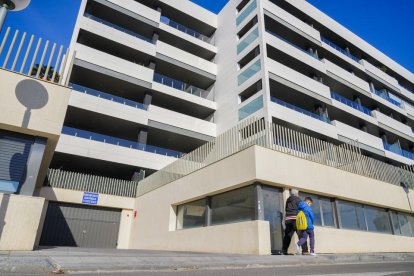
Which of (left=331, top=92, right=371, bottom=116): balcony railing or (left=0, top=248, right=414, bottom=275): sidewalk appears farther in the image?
(left=331, top=92, right=371, bottom=116): balcony railing

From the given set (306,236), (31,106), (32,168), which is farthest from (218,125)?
(32,168)

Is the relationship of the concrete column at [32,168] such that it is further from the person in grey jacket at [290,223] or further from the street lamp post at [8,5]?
the person in grey jacket at [290,223]

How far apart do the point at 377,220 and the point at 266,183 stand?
23.1ft

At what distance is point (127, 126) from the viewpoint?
24297mm

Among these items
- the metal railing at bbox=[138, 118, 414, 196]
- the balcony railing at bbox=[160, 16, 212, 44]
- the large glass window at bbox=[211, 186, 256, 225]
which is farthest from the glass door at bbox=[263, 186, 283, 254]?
the balcony railing at bbox=[160, 16, 212, 44]

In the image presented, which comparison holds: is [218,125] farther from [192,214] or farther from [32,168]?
[32,168]

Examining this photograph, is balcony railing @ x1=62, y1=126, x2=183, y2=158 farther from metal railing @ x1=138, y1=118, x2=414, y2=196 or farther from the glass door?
the glass door

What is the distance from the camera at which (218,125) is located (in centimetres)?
2700

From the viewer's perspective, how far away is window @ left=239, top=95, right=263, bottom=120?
22156mm

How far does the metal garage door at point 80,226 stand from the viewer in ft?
54.9

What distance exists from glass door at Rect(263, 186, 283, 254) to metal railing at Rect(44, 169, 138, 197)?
500 inches

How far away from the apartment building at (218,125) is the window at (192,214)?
90 mm

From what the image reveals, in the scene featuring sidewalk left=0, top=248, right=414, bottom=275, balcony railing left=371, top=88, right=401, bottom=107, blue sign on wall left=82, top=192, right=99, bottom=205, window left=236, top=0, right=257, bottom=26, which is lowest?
sidewalk left=0, top=248, right=414, bottom=275

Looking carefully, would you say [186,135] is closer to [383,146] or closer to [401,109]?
[383,146]
